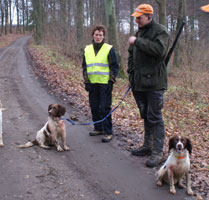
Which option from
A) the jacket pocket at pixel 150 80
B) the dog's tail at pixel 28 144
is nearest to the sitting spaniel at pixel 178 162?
the jacket pocket at pixel 150 80

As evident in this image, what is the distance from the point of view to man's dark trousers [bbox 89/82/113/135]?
6.59 meters

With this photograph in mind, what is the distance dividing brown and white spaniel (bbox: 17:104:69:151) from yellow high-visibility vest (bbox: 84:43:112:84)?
1.22 m

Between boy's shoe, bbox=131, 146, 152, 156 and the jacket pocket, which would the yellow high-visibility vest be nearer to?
the jacket pocket

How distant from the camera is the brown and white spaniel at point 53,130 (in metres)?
5.80

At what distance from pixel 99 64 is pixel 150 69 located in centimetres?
174

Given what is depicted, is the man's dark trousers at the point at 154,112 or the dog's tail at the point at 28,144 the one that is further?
the dog's tail at the point at 28,144

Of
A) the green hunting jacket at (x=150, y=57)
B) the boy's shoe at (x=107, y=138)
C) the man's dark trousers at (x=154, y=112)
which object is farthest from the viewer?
the boy's shoe at (x=107, y=138)

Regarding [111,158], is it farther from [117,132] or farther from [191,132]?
[191,132]

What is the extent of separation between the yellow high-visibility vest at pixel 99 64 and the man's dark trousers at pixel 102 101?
0.17 meters

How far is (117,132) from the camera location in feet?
24.3

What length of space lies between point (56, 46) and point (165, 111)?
14597mm

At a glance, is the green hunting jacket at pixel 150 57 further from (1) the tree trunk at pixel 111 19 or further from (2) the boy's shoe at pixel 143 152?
(1) the tree trunk at pixel 111 19

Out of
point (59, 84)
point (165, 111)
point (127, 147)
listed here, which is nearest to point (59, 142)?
point (127, 147)

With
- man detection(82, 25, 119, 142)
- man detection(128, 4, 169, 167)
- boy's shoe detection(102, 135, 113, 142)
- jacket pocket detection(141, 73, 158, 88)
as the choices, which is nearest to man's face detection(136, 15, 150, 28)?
man detection(128, 4, 169, 167)
